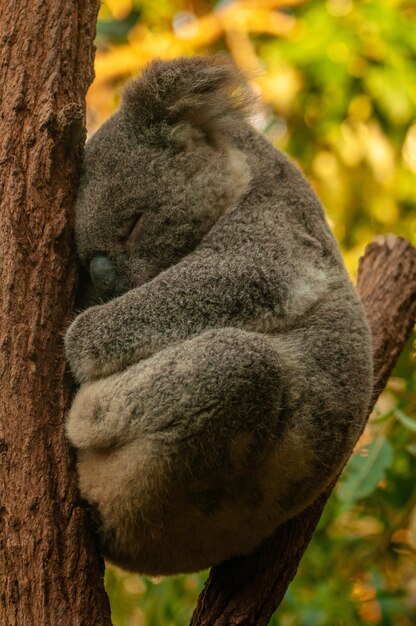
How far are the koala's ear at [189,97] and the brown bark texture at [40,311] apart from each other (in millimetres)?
245

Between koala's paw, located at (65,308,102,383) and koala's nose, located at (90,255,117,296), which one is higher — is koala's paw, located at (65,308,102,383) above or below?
below

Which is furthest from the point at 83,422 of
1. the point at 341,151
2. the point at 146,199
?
the point at 341,151

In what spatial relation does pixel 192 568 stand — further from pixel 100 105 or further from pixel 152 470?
pixel 100 105

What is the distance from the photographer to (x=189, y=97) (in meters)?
2.82

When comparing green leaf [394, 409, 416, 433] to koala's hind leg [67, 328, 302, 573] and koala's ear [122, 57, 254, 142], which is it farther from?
koala's ear [122, 57, 254, 142]

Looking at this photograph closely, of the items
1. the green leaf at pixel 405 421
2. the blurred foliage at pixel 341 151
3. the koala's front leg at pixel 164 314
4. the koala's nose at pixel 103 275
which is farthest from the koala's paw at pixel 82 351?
the green leaf at pixel 405 421

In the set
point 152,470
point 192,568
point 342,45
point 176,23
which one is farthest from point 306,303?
point 176,23

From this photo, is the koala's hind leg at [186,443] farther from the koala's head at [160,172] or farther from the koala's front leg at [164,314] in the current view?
the koala's head at [160,172]

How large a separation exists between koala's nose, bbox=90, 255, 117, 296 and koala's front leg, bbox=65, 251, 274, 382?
0.42 feet

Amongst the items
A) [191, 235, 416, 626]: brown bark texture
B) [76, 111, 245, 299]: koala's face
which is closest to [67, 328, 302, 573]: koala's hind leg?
[191, 235, 416, 626]: brown bark texture

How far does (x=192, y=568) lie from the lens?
8.75 ft

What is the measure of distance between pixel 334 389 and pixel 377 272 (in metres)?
1.25

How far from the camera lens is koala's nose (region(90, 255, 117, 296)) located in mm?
2641

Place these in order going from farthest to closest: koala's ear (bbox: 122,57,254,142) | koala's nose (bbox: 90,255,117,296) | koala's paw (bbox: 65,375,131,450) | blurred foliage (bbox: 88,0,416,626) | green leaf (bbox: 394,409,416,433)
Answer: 1. blurred foliage (bbox: 88,0,416,626)
2. green leaf (bbox: 394,409,416,433)
3. koala's ear (bbox: 122,57,254,142)
4. koala's nose (bbox: 90,255,117,296)
5. koala's paw (bbox: 65,375,131,450)
